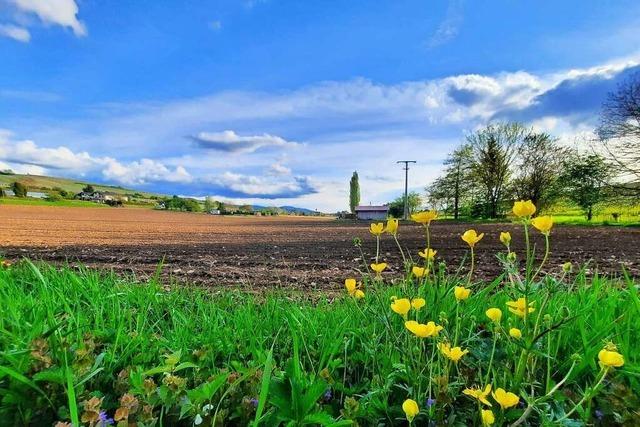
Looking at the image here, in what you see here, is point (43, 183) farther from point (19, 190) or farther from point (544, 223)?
point (544, 223)

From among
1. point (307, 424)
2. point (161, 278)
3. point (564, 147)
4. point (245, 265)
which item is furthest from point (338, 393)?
point (564, 147)

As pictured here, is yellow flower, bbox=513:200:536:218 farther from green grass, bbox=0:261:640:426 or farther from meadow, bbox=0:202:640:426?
green grass, bbox=0:261:640:426

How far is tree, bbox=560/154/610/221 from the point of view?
26859 mm

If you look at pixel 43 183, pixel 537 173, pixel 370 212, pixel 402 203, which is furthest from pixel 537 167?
pixel 43 183

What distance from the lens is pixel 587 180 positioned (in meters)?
28.1

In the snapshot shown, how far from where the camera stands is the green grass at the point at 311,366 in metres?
1.20

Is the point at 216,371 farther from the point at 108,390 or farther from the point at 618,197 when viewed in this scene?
the point at 618,197

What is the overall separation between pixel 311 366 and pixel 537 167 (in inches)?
1537

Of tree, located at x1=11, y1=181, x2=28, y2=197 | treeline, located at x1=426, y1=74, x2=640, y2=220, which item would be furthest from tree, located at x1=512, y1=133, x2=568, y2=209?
tree, located at x1=11, y1=181, x2=28, y2=197

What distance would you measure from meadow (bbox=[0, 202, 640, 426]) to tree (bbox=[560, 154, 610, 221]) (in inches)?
1211

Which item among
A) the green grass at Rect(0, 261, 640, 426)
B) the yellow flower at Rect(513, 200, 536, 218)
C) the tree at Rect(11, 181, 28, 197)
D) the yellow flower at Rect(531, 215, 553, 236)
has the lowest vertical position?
the green grass at Rect(0, 261, 640, 426)

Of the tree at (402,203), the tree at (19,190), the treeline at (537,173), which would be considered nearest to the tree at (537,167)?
the treeline at (537,173)

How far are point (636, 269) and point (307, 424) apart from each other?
6890 millimetres

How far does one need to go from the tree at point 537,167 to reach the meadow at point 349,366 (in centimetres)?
3508
